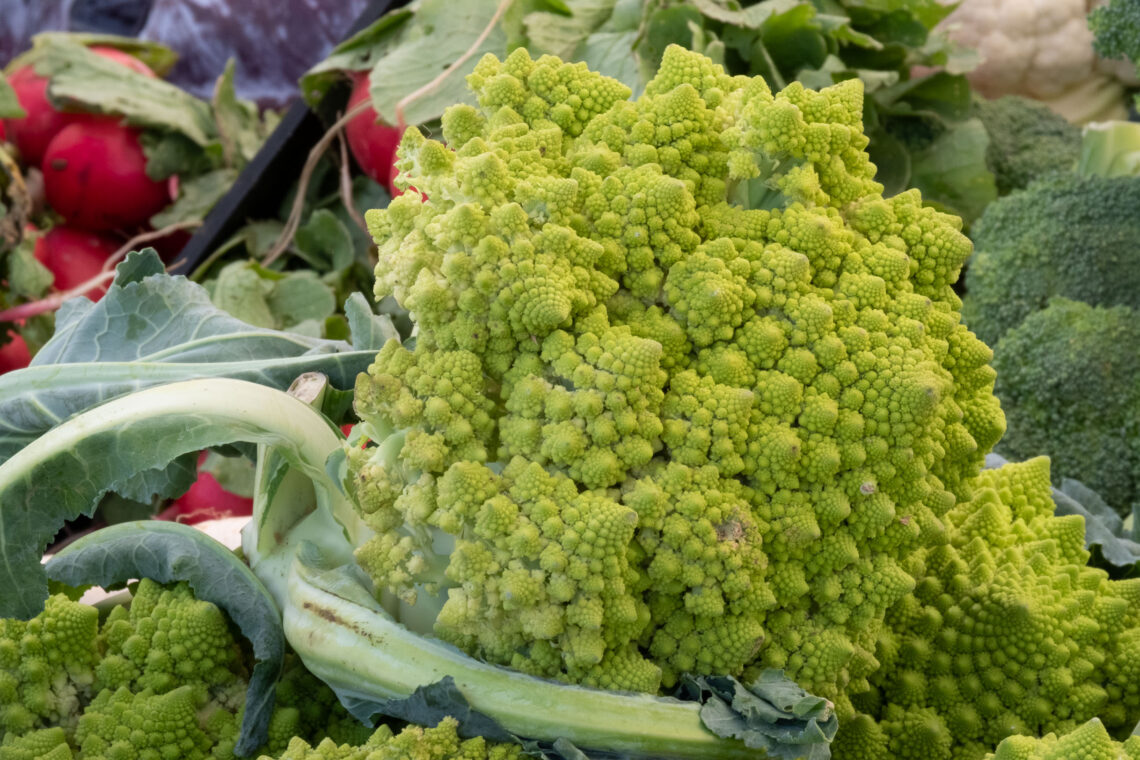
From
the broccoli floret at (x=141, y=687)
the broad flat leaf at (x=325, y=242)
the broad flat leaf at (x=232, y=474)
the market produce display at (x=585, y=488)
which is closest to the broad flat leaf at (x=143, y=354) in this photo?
the market produce display at (x=585, y=488)

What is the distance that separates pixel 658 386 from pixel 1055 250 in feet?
3.74

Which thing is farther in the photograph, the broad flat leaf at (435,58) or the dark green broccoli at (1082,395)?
the broad flat leaf at (435,58)

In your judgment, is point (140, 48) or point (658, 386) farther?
point (140, 48)

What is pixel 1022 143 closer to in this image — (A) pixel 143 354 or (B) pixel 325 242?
(B) pixel 325 242

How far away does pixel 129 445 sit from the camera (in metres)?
0.90

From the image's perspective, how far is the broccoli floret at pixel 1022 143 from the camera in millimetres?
1979

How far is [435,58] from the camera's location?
1.80m

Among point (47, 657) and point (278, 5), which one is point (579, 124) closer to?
point (47, 657)

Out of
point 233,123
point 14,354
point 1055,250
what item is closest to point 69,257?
point 14,354

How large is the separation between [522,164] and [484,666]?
0.48 metres

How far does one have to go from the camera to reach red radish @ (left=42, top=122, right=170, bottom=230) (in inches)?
82.5

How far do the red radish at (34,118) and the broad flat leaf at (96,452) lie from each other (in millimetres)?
1505

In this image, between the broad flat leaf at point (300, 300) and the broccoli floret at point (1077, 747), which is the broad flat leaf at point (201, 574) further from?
the broad flat leaf at point (300, 300)

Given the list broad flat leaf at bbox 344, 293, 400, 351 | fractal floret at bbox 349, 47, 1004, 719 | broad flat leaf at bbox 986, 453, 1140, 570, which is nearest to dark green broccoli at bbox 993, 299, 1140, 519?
broad flat leaf at bbox 986, 453, 1140, 570
